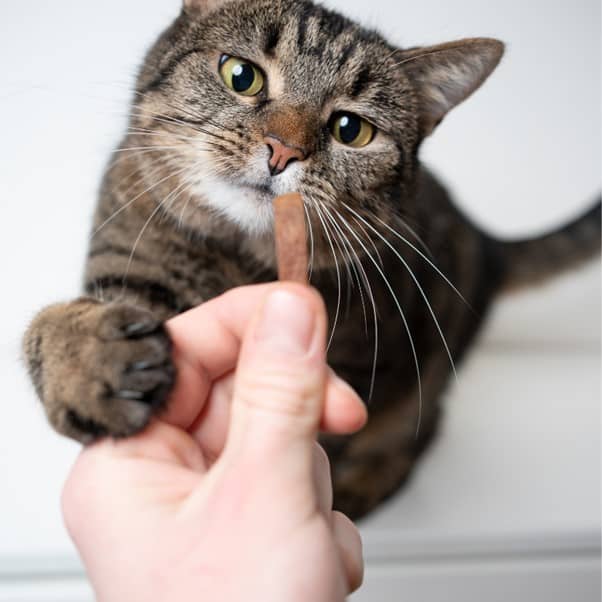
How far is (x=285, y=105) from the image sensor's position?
0.86 m

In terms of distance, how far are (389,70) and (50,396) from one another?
646mm

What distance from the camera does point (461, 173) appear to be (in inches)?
55.2

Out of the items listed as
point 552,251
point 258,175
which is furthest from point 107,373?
point 552,251

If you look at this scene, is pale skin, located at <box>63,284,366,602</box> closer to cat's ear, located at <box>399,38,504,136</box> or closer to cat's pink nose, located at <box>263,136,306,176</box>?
cat's pink nose, located at <box>263,136,306,176</box>

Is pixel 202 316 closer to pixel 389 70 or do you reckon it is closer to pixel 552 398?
pixel 389 70

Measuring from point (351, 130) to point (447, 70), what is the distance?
18cm

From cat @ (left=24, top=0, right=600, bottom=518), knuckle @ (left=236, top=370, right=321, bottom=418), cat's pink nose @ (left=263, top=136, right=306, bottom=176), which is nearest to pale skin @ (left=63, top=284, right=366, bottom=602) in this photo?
knuckle @ (left=236, top=370, right=321, bottom=418)

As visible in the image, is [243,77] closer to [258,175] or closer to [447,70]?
[258,175]

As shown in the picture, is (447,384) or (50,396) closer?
(50,396)

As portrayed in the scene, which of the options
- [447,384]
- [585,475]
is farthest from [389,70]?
[585,475]

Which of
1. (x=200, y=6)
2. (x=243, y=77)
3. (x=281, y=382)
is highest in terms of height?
(x=200, y=6)

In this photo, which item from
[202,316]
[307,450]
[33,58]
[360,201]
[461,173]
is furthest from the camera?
[461,173]

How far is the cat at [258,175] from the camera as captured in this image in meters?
0.81

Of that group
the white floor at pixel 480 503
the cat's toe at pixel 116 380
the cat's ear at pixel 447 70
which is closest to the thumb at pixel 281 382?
the cat's toe at pixel 116 380
